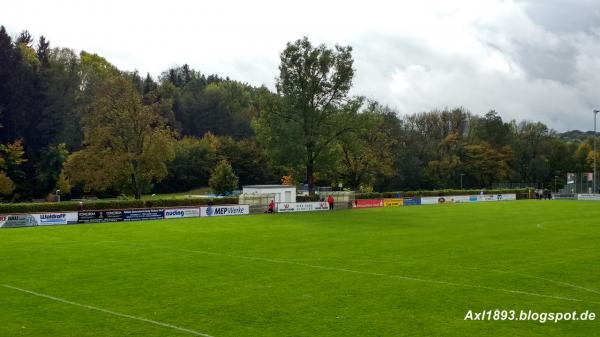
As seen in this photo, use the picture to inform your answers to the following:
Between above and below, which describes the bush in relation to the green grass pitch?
above

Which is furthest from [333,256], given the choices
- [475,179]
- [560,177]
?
[560,177]

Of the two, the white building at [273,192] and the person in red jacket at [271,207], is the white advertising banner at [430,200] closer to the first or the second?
the white building at [273,192]

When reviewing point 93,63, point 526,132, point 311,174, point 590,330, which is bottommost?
point 590,330

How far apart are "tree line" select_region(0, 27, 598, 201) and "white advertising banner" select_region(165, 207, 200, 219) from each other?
13.5 m

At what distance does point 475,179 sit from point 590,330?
113 metres

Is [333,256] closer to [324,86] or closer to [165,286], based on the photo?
[165,286]

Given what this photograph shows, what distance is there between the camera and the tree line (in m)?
63.6

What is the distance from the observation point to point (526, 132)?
437 ft

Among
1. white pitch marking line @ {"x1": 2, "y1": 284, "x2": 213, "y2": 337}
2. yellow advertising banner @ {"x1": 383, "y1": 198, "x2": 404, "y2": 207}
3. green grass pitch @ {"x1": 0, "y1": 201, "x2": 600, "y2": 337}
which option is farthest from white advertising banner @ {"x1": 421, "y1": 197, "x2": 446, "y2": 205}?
white pitch marking line @ {"x1": 2, "y1": 284, "x2": 213, "y2": 337}

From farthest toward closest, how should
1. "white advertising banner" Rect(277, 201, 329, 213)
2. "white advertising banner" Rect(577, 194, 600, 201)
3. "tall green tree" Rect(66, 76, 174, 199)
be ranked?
"white advertising banner" Rect(577, 194, 600, 201)
"tall green tree" Rect(66, 76, 174, 199)
"white advertising banner" Rect(277, 201, 329, 213)

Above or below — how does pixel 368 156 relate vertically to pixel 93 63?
below

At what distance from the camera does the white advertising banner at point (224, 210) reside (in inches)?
2090

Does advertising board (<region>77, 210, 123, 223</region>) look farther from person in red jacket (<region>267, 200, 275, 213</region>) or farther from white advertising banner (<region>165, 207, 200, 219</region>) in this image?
person in red jacket (<region>267, 200, 275, 213</region>)

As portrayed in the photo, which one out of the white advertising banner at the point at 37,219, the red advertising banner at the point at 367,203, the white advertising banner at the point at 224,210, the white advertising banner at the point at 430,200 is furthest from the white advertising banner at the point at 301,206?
the white advertising banner at the point at 37,219
